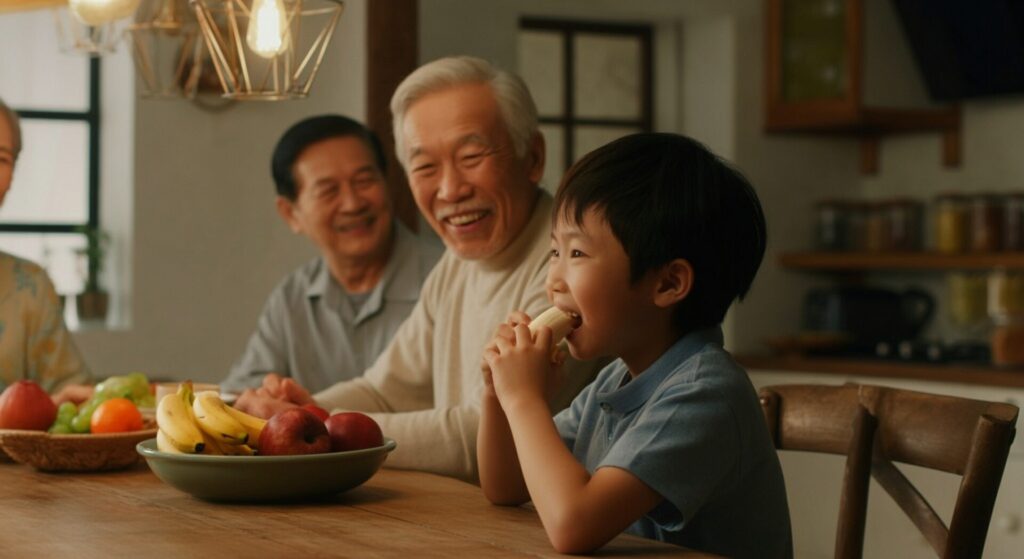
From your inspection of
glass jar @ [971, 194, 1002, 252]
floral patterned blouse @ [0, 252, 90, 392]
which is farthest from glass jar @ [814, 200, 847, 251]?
floral patterned blouse @ [0, 252, 90, 392]

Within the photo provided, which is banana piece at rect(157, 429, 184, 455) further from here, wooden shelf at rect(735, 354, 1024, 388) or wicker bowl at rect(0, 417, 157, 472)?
wooden shelf at rect(735, 354, 1024, 388)

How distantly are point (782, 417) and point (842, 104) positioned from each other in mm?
3289

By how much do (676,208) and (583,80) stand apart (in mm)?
4014

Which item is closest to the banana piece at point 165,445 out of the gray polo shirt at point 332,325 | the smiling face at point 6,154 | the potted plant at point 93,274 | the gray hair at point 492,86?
the gray hair at point 492,86

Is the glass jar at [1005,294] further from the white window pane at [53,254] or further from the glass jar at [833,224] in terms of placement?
the white window pane at [53,254]

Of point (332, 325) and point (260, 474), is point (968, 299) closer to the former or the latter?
point (332, 325)

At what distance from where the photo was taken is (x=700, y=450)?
1.53 metres

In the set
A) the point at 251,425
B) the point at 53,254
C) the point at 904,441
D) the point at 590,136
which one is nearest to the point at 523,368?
the point at 251,425

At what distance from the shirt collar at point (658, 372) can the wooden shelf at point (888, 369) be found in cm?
287

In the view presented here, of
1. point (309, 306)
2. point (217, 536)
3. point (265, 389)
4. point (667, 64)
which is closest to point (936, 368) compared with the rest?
point (667, 64)

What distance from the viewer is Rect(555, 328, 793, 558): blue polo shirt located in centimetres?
152

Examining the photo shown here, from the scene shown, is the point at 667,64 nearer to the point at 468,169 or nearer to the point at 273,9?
the point at 468,169

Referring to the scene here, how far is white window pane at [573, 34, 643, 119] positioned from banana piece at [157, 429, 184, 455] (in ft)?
12.7

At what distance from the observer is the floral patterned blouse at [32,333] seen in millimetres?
2924
